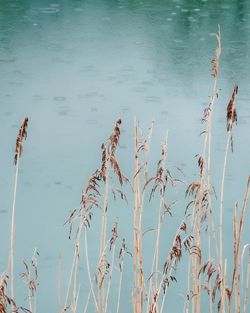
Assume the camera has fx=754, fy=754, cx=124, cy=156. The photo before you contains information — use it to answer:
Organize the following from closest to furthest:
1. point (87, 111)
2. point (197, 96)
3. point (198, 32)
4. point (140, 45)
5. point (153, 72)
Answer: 1. point (87, 111)
2. point (197, 96)
3. point (153, 72)
4. point (140, 45)
5. point (198, 32)

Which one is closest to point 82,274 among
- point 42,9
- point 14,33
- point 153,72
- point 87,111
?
point 87,111

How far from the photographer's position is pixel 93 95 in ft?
17.5

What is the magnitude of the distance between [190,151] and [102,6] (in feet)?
16.2

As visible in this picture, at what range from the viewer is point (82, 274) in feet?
9.95

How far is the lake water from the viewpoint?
356 centimetres

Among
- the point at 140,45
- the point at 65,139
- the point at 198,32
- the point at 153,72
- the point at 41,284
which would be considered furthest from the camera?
the point at 198,32

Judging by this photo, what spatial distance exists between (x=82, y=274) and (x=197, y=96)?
2544 mm

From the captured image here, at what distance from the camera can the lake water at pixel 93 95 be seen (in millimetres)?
3557

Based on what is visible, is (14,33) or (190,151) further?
(14,33)

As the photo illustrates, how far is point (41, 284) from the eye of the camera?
117 inches

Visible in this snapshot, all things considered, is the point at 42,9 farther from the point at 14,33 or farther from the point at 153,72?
the point at 153,72

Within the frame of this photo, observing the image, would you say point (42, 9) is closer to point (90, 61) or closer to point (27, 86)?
point (90, 61)

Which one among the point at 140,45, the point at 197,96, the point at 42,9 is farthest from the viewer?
the point at 42,9

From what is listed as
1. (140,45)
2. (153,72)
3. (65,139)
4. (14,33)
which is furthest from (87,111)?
(14,33)
